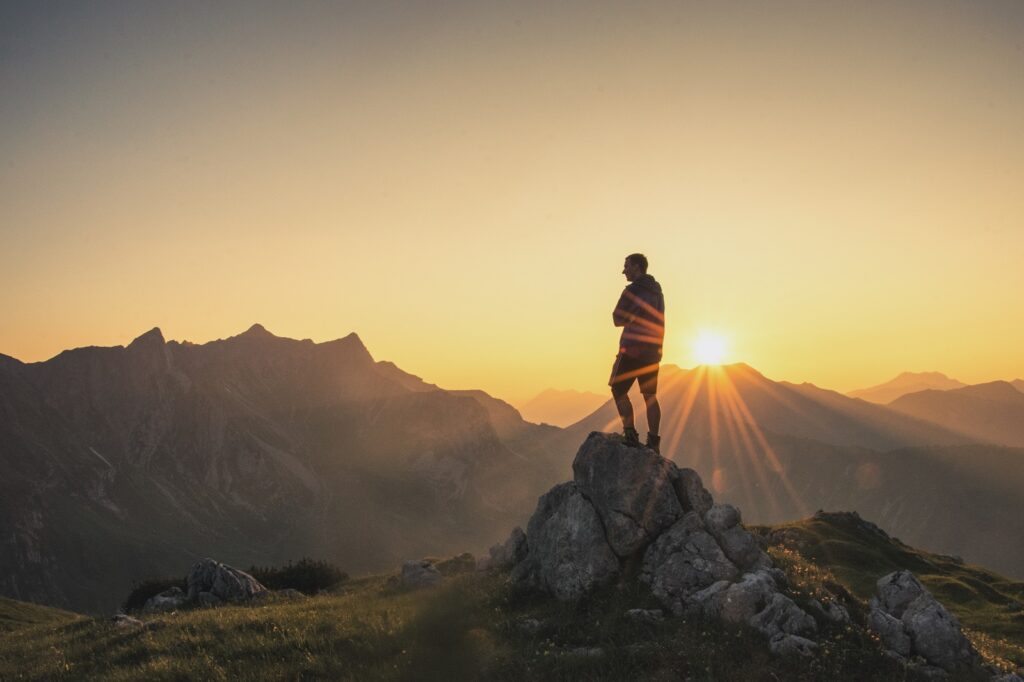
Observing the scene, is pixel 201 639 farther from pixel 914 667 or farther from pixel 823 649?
pixel 914 667

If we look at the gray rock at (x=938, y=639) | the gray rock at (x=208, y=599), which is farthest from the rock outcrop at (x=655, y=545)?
the gray rock at (x=208, y=599)

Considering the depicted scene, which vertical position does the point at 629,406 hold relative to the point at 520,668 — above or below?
above

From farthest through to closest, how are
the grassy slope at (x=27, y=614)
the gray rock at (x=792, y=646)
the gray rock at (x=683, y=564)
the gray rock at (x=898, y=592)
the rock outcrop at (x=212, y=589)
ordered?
the grassy slope at (x=27, y=614), the rock outcrop at (x=212, y=589), the gray rock at (x=898, y=592), the gray rock at (x=683, y=564), the gray rock at (x=792, y=646)

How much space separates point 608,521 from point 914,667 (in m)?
8.70

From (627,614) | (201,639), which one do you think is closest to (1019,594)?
(627,614)

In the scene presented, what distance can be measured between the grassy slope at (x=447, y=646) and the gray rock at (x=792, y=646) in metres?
0.23

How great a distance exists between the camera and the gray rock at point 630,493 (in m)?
20.6

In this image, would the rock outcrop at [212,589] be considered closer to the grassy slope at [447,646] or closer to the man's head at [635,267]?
the grassy slope at [447,646]

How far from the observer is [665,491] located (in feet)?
70.3

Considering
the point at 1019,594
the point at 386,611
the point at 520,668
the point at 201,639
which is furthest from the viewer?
the point at 1019,594

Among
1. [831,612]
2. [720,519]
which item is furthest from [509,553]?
[831,612]

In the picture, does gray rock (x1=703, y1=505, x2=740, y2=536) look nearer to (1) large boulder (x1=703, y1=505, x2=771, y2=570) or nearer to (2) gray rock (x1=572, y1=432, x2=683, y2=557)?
(1) large boulder (x1=703, y1=505, x2=771, y2=570)

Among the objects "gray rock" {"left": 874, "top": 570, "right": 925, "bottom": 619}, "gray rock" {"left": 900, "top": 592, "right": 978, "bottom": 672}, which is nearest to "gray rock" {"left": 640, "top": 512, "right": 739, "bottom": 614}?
"gray rock" {"left": 900, "top": 592, "right": 978, "bottom": 672}

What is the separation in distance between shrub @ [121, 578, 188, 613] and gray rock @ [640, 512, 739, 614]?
2443 centimetres
